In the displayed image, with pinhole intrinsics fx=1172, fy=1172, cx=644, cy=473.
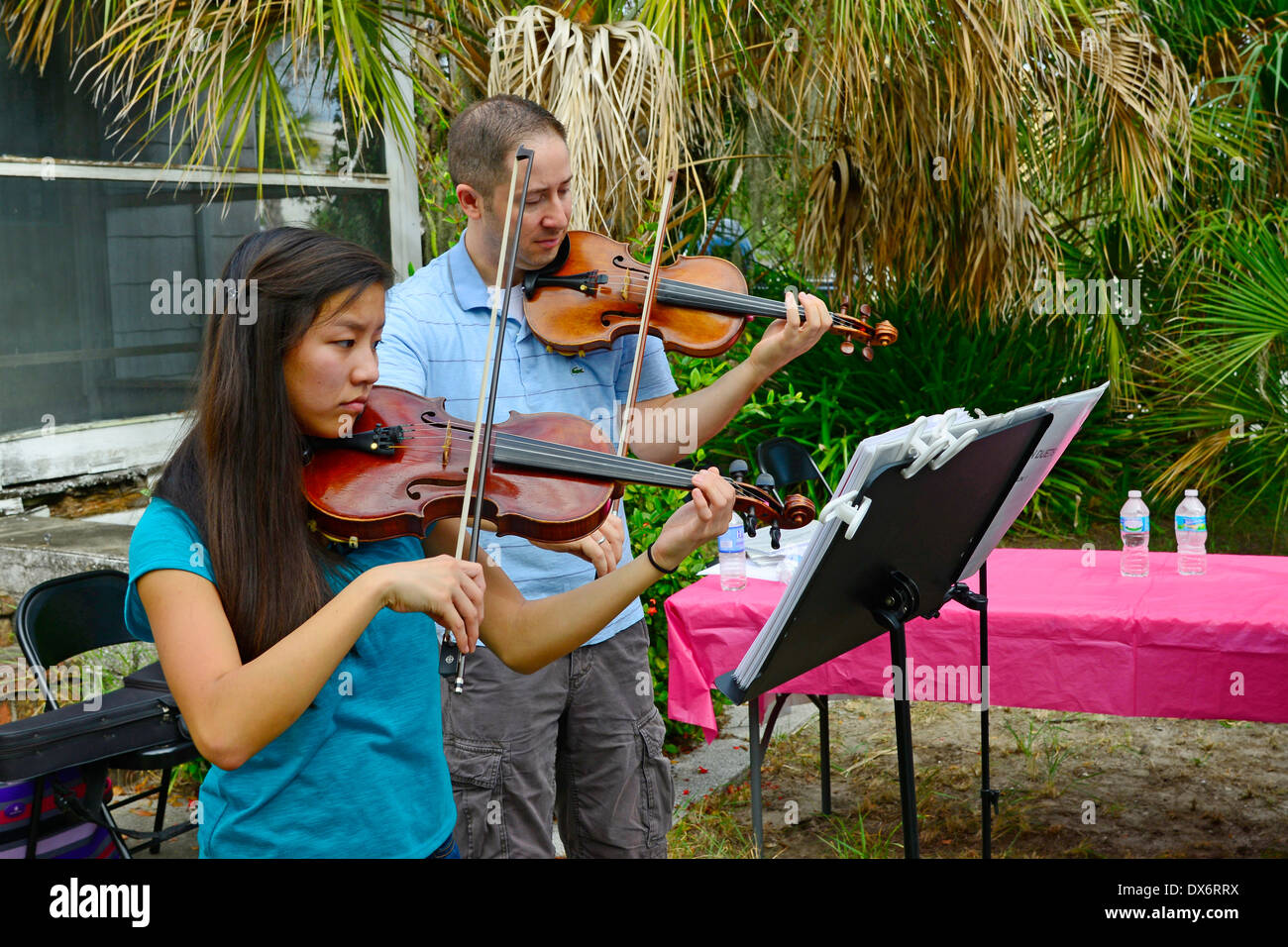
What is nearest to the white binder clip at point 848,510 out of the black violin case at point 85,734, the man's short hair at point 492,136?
the man's short hair at point 492,136

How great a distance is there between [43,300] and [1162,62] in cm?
504

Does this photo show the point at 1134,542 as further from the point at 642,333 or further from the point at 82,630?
the point at 82,630

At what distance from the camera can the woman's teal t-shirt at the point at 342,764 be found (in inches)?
55.6

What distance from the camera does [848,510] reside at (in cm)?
152

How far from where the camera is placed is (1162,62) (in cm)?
544

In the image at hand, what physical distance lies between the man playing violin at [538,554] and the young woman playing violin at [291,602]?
53 centimetres

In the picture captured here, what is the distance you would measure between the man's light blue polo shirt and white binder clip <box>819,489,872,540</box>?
73 centimetres

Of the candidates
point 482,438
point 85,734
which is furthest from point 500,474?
point 85,734

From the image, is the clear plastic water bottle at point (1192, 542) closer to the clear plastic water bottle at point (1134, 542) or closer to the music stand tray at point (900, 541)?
the clear plastic water bottle at point (1134, 542)

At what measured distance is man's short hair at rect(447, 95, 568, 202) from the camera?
2.16 m

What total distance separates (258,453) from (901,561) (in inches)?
37.1

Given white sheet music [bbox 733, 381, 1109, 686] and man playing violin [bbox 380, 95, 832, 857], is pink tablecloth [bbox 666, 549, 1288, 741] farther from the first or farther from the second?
white sheet music [bbox 733, 381, 1109, 686]

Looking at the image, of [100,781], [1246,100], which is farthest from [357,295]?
[1246,100]

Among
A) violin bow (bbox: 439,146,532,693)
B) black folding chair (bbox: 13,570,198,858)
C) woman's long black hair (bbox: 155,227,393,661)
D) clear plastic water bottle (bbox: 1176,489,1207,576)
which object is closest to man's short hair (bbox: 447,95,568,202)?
violin bow (bbox: 439,146,532,693)
